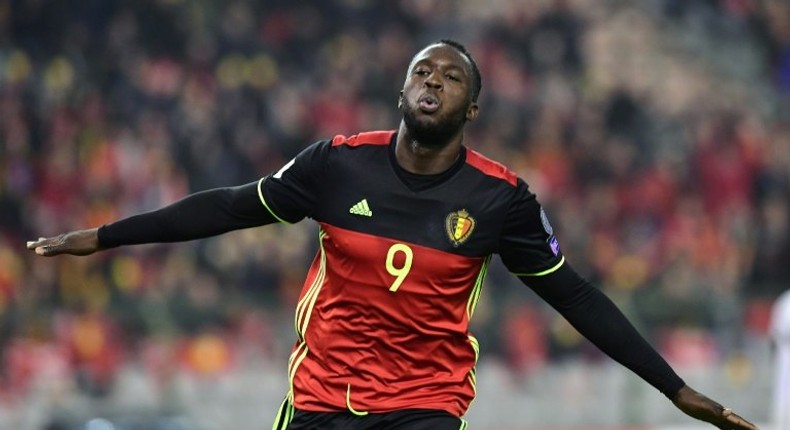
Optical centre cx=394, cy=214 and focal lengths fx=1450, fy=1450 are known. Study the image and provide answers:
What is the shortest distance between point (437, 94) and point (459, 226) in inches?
17.0

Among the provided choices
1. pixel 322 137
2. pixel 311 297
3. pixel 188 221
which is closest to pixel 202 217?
pixel 188 221

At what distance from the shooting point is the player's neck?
461 centimetres

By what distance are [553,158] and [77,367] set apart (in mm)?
5277

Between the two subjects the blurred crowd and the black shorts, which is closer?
the black shorts

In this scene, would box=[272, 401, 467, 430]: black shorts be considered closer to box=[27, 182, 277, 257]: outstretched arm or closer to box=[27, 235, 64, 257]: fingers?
box=[27, 182, 277, 257]: outstretched arm

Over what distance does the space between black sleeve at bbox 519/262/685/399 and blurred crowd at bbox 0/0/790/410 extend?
6845 mm

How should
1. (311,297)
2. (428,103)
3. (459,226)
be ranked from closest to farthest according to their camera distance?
1. (428,103)
2. (459,226)
3. (311,297)

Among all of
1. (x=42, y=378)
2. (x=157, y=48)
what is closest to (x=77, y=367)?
(x=42, y=378)

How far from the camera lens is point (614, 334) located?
481 cm

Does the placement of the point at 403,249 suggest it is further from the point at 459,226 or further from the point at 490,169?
the point at 490,169

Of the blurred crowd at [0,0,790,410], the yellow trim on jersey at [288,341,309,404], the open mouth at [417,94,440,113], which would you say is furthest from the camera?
the blurred crowd at [0,0,790,410]

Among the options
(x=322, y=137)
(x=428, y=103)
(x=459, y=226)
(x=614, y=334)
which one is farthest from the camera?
(x=322, y=137)

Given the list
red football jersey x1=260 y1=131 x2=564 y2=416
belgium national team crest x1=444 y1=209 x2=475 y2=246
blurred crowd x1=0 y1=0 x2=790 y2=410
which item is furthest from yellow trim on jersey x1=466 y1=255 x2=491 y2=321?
blurred crowd x1=0 y1=0 x2=790 y2=410

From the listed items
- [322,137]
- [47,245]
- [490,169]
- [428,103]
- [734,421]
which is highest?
[322,137]
